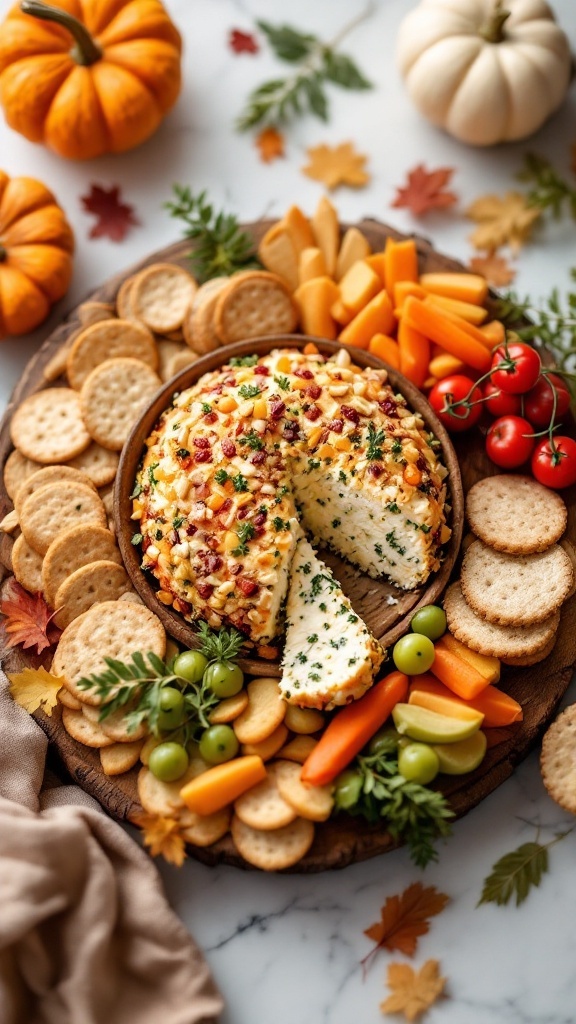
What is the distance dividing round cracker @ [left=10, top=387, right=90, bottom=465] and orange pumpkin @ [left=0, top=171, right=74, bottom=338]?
490 mm

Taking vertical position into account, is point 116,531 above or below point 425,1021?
above

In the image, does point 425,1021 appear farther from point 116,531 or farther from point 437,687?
point 116,531

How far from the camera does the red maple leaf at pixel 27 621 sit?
4891 millimetres

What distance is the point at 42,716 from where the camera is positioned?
4852mm

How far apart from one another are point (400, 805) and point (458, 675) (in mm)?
669

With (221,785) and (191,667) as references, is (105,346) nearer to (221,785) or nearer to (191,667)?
(191,667)

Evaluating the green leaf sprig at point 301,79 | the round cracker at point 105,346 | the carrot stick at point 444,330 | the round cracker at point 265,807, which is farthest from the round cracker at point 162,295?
the round cracker at point 265,807

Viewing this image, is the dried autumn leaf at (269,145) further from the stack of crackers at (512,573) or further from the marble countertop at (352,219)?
the stack of crackers at (512,573)

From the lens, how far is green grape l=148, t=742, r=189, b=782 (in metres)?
4.52

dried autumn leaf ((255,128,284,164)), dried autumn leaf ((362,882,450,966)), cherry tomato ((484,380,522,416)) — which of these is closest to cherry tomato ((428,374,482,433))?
cherry tomato ((484,380,522,416))

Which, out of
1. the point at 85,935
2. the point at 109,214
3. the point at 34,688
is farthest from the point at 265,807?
the point at 109,214

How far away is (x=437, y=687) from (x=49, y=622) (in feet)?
6.49

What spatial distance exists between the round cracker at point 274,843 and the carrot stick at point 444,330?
2557 millimetres

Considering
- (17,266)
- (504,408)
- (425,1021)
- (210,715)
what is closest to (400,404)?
(504,408)
